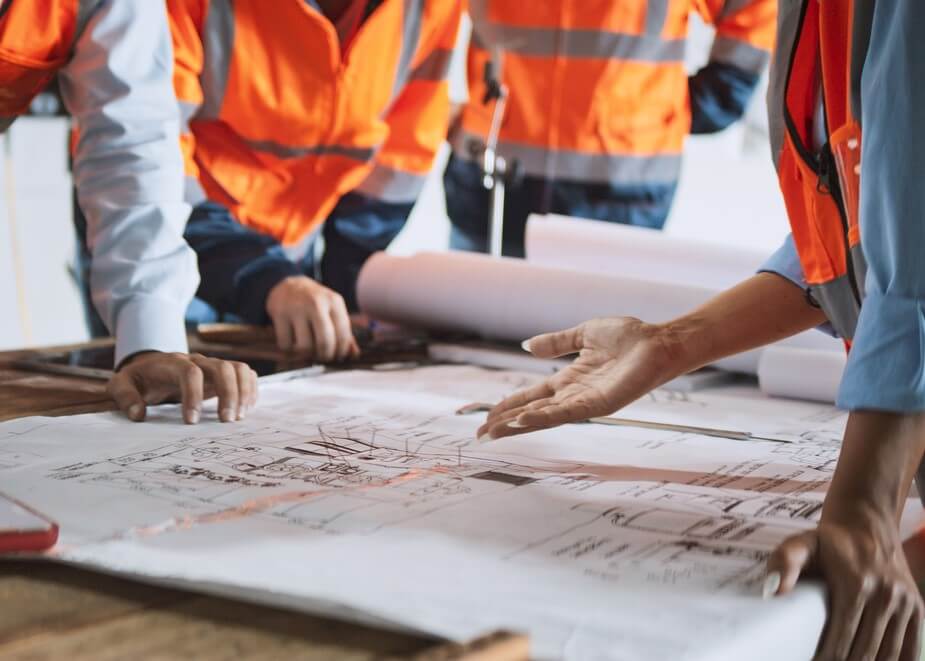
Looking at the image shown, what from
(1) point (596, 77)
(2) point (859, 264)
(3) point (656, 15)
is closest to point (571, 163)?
(1) point (596, 77)

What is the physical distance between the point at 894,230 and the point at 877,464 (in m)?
0.15

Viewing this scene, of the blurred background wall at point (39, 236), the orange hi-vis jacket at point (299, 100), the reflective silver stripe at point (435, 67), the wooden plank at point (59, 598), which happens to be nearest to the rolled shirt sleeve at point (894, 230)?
the wooden plank at point (59, 598)

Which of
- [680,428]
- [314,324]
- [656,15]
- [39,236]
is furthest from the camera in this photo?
[39,236]

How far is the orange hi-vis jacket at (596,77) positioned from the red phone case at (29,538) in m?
2.03

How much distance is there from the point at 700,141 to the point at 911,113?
15.6ft

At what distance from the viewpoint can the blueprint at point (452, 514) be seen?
1.98ft

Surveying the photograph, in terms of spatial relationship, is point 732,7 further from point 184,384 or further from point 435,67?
point 184,384

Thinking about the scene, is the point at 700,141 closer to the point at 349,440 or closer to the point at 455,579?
the point at 349,440

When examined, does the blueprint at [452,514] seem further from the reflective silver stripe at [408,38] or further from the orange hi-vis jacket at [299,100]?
the reflective silver stripe at [408,38]

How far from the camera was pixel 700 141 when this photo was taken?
17.6ft

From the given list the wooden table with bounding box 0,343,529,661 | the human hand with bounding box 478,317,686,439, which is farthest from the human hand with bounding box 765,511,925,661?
the human hand with bounding box 478,317,686,439

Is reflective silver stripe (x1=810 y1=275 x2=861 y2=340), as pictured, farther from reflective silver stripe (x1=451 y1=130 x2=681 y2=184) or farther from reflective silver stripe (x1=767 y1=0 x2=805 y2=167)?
reflective silver stripe (x1=451 y1=130 x2=681 y2=184)

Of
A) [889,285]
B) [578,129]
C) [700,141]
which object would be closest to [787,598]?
[889,285]

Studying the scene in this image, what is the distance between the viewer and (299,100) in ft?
6.17
